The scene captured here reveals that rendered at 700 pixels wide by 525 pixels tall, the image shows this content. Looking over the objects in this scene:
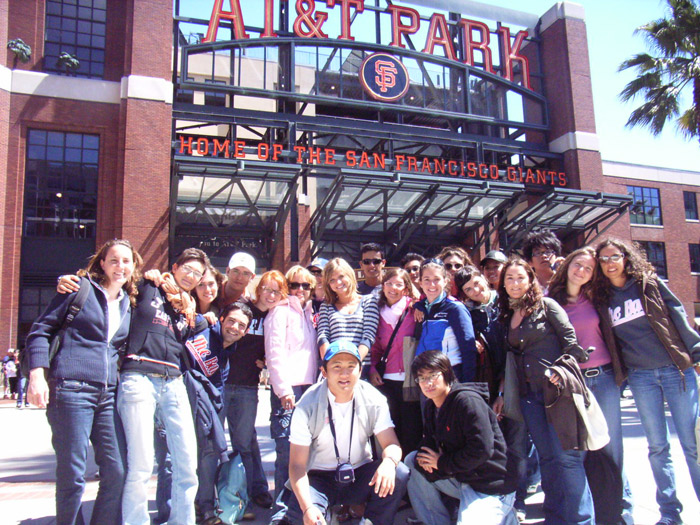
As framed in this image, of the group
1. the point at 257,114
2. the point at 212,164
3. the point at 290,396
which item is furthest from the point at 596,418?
the point at 257,114

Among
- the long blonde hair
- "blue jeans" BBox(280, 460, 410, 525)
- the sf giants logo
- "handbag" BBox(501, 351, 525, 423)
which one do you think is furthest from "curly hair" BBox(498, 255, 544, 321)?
the sf giants logo

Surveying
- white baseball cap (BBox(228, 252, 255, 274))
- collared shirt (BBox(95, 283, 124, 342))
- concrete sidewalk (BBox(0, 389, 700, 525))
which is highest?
white baseball cap (BBox(228, 252, 255, 274))

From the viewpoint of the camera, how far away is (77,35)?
18.5 meters

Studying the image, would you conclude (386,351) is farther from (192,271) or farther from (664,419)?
(664,419)

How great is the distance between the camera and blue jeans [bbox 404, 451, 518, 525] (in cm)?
341

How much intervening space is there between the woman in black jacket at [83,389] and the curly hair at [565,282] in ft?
11.5

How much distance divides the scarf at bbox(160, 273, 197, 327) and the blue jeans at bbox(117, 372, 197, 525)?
516 millimetres

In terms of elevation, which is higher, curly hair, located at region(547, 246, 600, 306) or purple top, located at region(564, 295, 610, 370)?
curly hair, located at region(547, 246, 600, 306)

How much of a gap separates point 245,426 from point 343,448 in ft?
4.38

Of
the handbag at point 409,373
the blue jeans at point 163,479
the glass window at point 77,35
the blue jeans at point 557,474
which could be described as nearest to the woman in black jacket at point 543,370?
the blue jeans at point 557,474

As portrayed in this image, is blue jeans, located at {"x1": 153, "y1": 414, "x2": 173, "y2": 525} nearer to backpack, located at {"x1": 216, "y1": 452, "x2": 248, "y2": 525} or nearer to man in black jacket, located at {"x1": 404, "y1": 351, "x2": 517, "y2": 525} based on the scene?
backpack, located at {"x1": 216, "y1": 452, "x2": 248, "y2": 525}

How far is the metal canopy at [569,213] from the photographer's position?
60.7 feet

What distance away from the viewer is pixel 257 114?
18156 mm

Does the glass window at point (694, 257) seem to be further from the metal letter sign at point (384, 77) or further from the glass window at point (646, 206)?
the metal letter sign at point (384, 77)
